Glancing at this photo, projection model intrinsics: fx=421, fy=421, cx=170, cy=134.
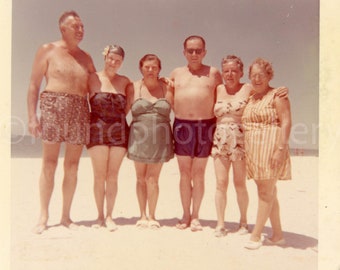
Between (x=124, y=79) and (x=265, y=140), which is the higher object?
(x=124, y=79)

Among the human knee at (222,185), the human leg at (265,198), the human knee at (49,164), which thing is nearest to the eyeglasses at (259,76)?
the human leg at (265,198)

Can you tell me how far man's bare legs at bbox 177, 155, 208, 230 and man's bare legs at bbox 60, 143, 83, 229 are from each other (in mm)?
1230

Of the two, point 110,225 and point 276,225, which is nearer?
point 276,225

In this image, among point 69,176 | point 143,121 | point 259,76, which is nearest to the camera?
point 259,76

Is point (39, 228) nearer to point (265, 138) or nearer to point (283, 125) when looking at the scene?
point (265, 138)

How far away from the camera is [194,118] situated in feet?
16.4

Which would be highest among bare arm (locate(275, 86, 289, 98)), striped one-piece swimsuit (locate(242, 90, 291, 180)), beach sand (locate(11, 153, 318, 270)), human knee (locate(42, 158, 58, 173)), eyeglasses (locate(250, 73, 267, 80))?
eyeglasses (locate(250, 73, 267, 80))

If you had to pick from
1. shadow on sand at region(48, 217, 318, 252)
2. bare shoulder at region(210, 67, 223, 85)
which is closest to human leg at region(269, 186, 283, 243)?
shadow on sand at region(48, 217, 318, 252)

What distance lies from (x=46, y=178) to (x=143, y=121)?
132cm

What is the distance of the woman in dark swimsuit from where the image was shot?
4.90 m

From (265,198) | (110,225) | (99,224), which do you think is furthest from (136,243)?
(265,198)

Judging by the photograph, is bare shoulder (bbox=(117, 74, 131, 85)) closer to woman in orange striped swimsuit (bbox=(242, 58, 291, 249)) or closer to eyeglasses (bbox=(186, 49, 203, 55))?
eyeglasses (bbox=(186, 49, 203, 55))

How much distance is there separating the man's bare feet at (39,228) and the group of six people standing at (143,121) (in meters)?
0.02

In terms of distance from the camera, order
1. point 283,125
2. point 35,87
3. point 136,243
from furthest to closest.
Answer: point 35,87 → point 136,243 → point 283,125
